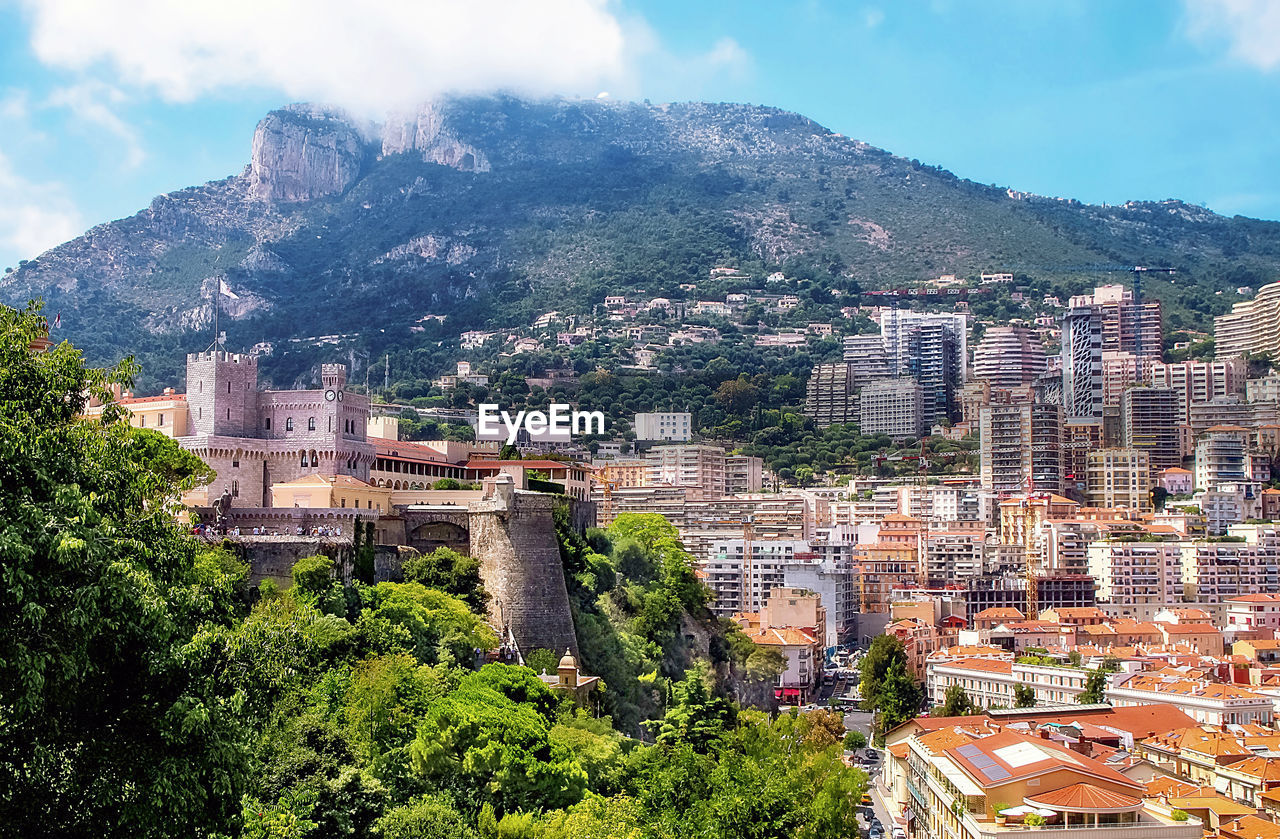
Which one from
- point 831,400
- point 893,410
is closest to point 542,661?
point 893,410

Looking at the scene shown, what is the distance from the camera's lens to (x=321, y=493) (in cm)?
4531

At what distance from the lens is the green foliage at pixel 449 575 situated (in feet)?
149

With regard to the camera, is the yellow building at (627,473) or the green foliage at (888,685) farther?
the yellow building at (627,473)

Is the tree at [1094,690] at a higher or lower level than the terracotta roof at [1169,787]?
lower

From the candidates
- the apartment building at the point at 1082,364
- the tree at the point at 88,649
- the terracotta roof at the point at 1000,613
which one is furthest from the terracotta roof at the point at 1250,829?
the apartment building at the point at 1082,364

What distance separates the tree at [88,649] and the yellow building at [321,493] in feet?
82.7

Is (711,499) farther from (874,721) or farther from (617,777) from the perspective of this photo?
(617,777)

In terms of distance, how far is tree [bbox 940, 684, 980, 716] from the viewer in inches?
2844

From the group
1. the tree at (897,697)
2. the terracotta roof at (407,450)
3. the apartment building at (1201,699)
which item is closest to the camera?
the terracotta roof at (407,450)

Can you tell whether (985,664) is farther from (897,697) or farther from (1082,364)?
(1082,364)

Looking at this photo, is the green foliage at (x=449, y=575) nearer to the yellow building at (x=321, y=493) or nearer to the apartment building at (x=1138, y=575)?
the yellow building at (x=321, y=493)

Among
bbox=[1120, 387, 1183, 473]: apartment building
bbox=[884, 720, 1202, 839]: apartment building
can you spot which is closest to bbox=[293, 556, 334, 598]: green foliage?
bbox=[884, 720, 1202, 839]: apartment building

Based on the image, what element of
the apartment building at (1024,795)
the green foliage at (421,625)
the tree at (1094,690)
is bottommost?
the tree at (1094,690)

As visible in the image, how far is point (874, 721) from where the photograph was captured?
78125mm
